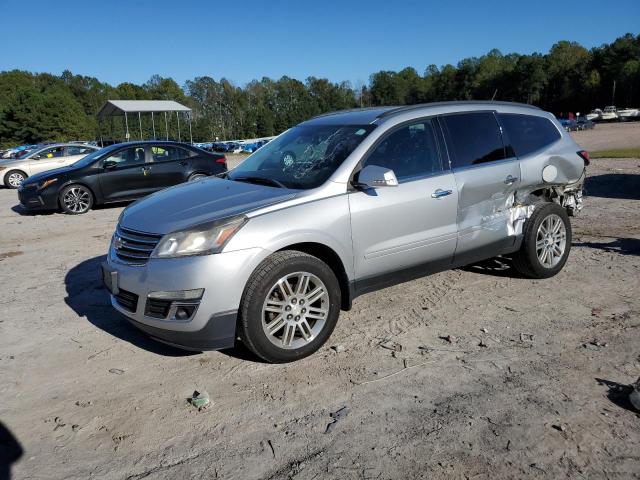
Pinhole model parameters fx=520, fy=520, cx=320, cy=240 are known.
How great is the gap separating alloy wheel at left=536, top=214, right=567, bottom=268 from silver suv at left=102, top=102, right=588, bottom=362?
0.02 m

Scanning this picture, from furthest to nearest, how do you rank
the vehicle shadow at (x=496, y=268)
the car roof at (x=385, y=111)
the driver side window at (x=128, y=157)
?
the driver side window at (x=128, y=157)
the vehicle shadow at (x=496, y=268)
the car roof at (x=385, y=111)

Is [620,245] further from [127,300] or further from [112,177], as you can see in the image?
[112,177]

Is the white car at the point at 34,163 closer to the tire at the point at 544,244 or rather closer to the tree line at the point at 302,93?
the tire at the point at 544,244

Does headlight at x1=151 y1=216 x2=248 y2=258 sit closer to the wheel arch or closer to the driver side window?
the driver side window

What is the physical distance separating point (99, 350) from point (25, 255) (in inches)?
169

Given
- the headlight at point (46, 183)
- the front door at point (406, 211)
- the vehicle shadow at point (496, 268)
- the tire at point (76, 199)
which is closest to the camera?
the front door at point (406, 211)

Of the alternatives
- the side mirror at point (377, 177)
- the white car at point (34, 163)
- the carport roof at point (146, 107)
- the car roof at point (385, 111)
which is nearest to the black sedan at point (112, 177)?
the car roof at point (385, 111)

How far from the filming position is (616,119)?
6912 cm

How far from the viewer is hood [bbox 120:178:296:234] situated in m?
3.72

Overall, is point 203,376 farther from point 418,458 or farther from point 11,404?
point 418,458

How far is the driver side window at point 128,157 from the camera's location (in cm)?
1164

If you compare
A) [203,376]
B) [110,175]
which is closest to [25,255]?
[110,175]

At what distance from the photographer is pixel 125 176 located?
11625mm

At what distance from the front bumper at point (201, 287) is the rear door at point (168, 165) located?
8.62 m
